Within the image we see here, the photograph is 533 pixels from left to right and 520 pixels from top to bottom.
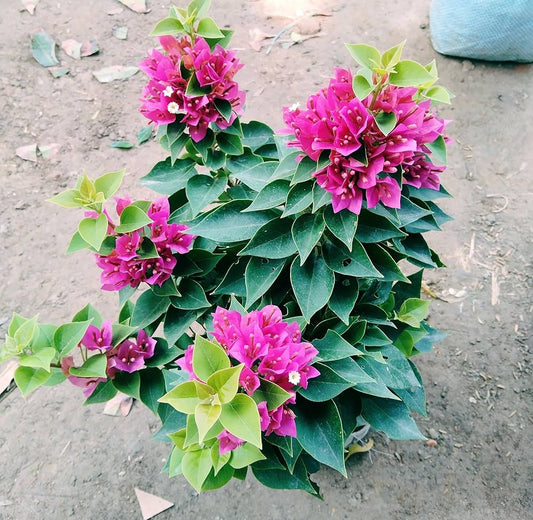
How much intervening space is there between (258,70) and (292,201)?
10.0ft

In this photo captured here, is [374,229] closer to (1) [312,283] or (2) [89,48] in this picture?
(1) [312,283]

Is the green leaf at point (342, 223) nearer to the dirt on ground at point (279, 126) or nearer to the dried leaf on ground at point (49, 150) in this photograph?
the dirt on ground at point (279, 126)

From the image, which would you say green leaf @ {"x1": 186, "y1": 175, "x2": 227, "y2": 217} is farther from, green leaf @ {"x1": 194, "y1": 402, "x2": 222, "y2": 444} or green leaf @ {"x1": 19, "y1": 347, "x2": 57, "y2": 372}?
green leaf @ {"x1": 194, "y1": 402, "x2": 222, "y2": 444}

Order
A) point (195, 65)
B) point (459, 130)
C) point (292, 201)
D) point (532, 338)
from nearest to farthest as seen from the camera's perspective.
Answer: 1. point (292, 201)
2. point (195, 65)
3. point (532, 338)
4. point (459, 130)

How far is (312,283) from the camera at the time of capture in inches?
59.8

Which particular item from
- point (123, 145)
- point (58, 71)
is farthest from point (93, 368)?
point (58, 71)

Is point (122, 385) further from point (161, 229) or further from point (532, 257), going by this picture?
point (532, 257)

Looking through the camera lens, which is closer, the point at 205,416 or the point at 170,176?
the point at 205,416

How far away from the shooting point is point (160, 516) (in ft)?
7.38

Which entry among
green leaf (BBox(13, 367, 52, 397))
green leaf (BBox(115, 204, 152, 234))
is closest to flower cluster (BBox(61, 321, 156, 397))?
green leaf (BBox(13, 367, 52, 397))

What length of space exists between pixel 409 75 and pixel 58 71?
3.62m

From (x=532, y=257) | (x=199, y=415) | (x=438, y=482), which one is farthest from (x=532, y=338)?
(x=199, y=415)

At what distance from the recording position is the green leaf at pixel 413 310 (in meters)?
1.80

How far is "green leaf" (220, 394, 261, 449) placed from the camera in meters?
1.01
